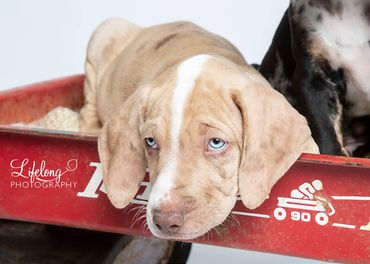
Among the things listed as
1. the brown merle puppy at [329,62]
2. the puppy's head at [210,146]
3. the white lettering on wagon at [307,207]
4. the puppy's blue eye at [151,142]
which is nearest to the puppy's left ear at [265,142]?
the puppy's head at [210,146]

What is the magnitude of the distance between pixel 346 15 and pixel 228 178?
0.95 m

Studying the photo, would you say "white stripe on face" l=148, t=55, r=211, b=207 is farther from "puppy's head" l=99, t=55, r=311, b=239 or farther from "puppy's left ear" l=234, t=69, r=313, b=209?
"puppy's left ear" l=234, t=69, r=313, b=209

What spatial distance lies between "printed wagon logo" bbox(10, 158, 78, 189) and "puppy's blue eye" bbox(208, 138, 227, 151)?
54 cm

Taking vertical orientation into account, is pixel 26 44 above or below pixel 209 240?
below

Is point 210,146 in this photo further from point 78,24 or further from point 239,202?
point 78,24

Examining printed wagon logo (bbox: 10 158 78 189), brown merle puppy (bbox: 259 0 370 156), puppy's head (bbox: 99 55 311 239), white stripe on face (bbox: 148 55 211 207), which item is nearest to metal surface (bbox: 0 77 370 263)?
printed wagon logo (bbox: 10 158 78 189)

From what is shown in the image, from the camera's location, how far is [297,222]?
7.37 ft

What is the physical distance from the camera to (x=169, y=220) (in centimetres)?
202

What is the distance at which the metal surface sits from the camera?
2.18 meters

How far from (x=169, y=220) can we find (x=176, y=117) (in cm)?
31

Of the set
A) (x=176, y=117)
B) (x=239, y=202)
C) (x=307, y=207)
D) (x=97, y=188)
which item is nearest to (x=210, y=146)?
(x=176, y=117)

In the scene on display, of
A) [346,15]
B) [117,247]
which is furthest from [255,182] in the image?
[117,247]

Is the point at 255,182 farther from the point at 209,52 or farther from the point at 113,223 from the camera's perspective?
the point at 209,52

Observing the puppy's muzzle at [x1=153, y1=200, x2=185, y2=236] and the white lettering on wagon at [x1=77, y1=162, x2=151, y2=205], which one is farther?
the white lettering on wagon at [x1=77, y1=162, x2=151, y2=205]
